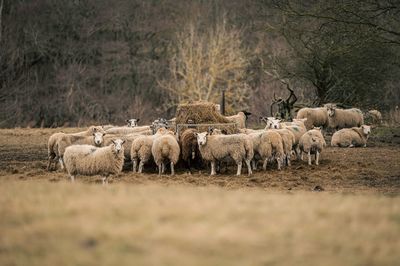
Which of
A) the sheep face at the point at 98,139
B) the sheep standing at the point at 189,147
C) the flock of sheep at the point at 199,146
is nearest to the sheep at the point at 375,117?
the flock of sheep at the point at 199,146

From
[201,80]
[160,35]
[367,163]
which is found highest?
[160,35]

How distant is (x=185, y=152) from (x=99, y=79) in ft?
101

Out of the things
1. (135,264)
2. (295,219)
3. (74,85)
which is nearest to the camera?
(135,264)

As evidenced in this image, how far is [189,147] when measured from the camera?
18047 millimetres

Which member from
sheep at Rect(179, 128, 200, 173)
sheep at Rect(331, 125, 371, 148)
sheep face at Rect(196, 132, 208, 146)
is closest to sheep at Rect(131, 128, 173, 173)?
sheep at Rect(179, 128, 200, 173)

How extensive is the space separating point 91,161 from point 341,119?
15606 mm

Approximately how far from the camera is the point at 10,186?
10180 mm

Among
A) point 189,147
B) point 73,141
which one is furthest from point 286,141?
point 73,141

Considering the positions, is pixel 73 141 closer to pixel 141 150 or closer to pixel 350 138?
pixel 141 150

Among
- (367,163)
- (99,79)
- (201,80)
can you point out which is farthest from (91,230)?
(99,79)

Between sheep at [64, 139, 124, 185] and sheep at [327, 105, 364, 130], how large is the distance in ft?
48.3

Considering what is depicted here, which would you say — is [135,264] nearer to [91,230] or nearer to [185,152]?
[91,230]

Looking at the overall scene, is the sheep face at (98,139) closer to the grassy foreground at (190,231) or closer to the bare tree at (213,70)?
the grassy foreground at (190,231)

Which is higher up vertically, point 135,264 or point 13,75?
point 13,75
